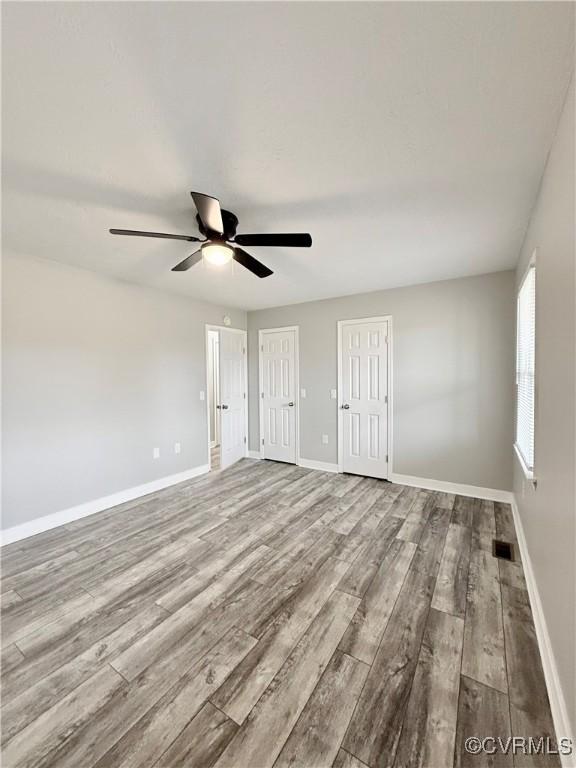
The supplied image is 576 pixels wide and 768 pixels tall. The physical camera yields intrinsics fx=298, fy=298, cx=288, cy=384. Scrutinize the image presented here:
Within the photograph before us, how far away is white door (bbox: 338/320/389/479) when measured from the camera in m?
3.97

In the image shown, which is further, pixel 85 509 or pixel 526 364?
pixel 85 509

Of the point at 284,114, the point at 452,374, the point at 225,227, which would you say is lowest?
the point at 452,374

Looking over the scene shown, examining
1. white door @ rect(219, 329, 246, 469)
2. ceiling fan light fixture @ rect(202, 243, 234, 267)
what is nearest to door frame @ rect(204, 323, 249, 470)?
white door @ rect(219, 329, 246, 469)

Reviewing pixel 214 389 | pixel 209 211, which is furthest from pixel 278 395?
pixel 209 211

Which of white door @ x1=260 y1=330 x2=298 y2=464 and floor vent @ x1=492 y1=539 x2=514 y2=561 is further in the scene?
white door @ x1=260 y1=330 x2=298 y2=464

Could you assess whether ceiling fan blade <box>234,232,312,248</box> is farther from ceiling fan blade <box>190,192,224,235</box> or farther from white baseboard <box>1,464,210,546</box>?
white baseboard <box>1,464,210,546</box>

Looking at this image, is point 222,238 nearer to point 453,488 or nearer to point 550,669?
point 550,669

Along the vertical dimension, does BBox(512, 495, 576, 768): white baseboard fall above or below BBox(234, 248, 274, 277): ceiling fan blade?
below

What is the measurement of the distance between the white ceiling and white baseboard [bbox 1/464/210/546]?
2.50 metres

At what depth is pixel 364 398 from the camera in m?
4.12

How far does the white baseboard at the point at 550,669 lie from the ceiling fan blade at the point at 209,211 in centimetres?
261

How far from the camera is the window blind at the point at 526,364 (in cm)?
218

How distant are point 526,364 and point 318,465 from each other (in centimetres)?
292

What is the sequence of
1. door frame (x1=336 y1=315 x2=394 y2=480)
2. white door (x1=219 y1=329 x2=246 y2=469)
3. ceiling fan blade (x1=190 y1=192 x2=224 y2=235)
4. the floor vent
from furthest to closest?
white door (x1=219 y1=329 x2=246 y2=469) < door frame (x1=336 y1=315 x2=394 y2=480) < the floor vent < ceiling fan blade (x1=190 y1=192 x2=224 y2=235)
